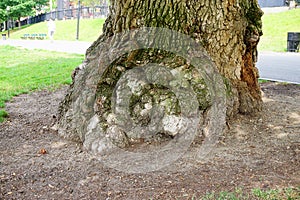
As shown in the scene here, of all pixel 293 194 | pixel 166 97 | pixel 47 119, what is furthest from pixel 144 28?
pixel 293 194

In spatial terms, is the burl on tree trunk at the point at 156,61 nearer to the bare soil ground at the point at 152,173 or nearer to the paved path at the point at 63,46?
the bare soil ground at the point at 152,173

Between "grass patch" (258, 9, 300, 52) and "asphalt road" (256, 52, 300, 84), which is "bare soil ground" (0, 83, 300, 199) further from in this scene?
"grass patch" (258, 9, 300, 52)

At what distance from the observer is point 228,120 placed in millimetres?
4086

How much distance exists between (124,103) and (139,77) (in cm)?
31

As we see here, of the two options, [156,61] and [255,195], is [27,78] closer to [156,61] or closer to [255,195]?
[156,61]

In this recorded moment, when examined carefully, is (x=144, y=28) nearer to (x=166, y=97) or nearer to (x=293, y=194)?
(x=166, y=97)

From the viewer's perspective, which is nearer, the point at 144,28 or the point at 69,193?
the point at 69,193

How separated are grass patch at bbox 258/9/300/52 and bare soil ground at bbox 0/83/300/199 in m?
12.6

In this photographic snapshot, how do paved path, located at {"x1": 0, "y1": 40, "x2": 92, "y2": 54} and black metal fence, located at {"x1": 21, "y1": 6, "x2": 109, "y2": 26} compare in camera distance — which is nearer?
paved path, located at {"x1": 0, "y1": 40, "x2": 92, "y2": 54}

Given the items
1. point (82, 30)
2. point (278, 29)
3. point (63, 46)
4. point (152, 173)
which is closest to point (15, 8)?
point (82, 30)

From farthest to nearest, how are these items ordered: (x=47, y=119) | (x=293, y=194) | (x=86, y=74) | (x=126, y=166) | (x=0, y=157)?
(x=47, y=119) → (x=86, y=74) → (x=0, y=157) → (x=126, y=166) → (x=293, y=194)

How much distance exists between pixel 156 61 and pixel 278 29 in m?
18.5

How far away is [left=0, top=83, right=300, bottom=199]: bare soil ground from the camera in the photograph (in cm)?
280

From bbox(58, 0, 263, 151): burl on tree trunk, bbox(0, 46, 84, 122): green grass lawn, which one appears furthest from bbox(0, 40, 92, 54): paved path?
bbox(58, 0, 263, 151): burl on tree trunk
